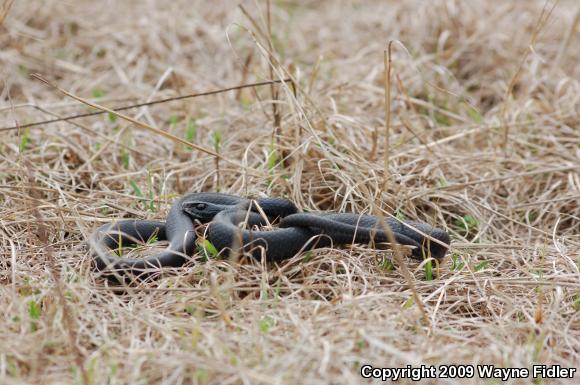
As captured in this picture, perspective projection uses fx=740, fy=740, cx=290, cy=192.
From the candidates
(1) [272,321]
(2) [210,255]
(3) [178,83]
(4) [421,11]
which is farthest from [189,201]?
(4) [421,11]

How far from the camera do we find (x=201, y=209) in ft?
16.1

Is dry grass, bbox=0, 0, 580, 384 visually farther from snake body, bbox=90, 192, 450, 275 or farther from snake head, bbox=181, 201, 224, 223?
snake head, bbox=181, 201, 224, 223

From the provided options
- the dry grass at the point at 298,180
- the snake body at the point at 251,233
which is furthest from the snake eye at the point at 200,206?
the dry grass at the point at 298,180

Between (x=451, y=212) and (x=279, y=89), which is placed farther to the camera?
(x=279, y=89)

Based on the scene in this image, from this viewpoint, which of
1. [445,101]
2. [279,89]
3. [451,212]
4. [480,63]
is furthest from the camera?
[480,63]

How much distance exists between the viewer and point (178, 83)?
717cm

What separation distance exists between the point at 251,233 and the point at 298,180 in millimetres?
1071

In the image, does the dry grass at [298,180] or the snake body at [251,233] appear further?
the snake body at [251,233]

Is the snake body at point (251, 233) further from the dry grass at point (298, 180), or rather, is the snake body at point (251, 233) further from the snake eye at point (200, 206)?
the dry grass at point (298, 180)

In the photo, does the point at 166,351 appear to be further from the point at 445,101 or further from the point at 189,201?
the point at 445,101

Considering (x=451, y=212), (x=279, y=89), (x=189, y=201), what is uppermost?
(x=279, y=89)

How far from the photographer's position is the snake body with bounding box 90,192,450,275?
14.2ft

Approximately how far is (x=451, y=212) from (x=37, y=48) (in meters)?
5.05

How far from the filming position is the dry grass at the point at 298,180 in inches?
138
